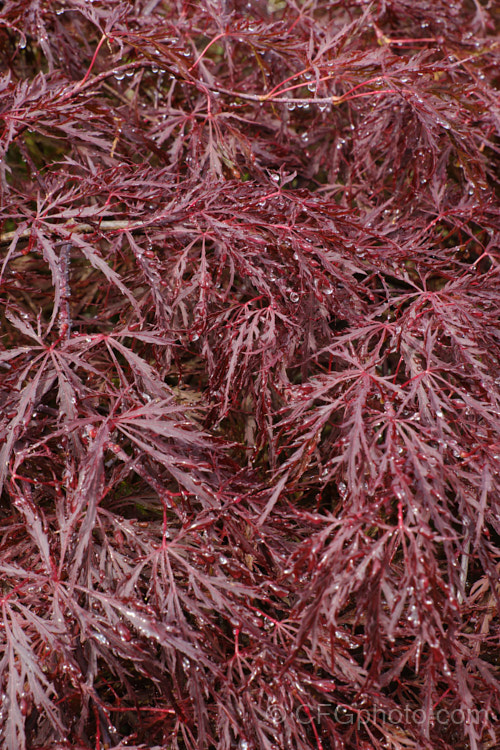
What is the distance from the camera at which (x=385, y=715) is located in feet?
4.63

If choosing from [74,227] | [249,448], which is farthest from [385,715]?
[74,227]

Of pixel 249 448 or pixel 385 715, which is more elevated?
pixel 249 448

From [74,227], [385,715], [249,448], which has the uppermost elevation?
[74,227]

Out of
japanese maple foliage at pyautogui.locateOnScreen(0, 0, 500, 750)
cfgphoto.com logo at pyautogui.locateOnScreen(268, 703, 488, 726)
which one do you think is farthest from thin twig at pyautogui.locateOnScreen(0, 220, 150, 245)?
cfgphoto.com logo at pyautogui.locateOnScreen(268, 703, 488, 726)

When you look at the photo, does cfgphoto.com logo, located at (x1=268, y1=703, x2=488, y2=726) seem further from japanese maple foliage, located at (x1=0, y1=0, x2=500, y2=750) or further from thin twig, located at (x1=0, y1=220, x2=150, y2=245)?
thin twig, located at (x1=0, y1=220, x2=150, y2=245)

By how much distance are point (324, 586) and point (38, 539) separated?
1.98 ft

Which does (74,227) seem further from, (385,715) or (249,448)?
(385,715)

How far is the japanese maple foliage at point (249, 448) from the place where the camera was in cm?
109

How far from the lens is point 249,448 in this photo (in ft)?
4.48

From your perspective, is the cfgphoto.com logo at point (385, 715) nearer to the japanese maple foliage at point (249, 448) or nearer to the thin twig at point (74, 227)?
the japanese maple foliage at point (249, 448)

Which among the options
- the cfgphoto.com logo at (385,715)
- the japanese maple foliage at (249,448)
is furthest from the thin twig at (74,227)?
the cfgphoto.com logo at (385,715)

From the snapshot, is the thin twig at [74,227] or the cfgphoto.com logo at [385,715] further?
the thin twig at [74,227]

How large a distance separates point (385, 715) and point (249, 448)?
2.45 feet

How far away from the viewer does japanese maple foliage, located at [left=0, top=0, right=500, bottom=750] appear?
1094 millimetres
